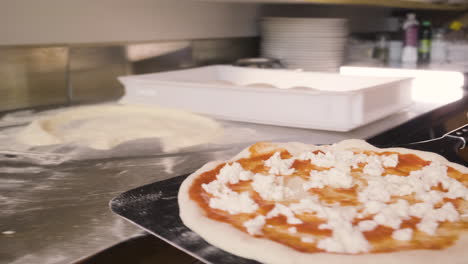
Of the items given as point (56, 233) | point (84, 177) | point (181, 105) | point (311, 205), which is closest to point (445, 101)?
point (181, 105)

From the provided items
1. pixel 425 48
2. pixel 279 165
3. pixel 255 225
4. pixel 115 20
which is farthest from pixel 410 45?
pixel 255 225

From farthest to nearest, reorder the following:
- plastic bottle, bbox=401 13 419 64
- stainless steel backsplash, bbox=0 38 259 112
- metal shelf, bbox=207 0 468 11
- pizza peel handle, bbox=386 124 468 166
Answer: plastic bottle, bbox=401 13 419 64
metal shelf, bbox=207 0 468 11
stainless steel backsplash, bbox=0 38 259 112
pizza peel handle, bbox=386 124 468 166

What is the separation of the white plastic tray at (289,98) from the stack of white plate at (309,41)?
0.50 metres

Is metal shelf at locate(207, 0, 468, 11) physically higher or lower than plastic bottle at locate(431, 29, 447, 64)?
higher

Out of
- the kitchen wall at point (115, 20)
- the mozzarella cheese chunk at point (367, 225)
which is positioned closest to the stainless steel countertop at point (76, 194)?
the mozzarella cheese chunk at point (367, 225)

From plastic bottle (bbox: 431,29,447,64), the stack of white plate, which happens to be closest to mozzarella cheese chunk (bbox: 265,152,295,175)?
the stack of white plate

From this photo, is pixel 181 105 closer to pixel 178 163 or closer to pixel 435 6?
pixel 178 163

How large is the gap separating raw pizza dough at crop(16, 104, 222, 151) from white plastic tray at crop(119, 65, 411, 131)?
51mm

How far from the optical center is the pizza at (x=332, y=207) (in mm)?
584

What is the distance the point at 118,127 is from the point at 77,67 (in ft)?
1.54

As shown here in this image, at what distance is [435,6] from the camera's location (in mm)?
3000

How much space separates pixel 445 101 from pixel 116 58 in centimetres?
116

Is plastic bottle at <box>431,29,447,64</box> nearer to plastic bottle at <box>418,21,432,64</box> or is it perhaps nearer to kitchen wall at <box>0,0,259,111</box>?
plastic bottle at <box>418,21,432,64</box>

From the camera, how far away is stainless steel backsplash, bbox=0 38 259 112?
1.43 metres
